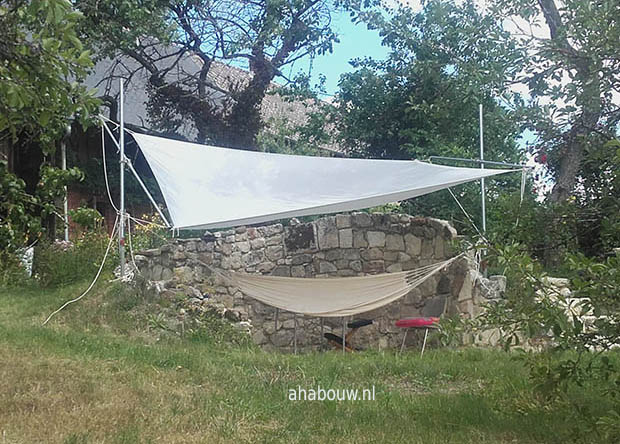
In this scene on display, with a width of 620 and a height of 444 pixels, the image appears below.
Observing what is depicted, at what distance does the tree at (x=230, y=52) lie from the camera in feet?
28.2

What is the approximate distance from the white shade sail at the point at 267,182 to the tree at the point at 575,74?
1867 millimetres

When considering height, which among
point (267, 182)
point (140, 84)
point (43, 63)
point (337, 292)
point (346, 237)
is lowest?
point (337, 292)

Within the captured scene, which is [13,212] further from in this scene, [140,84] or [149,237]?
[140,84]

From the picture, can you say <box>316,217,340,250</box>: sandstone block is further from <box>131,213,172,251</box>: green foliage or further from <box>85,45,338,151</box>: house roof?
<box>85,45,338,151</box>: house roof

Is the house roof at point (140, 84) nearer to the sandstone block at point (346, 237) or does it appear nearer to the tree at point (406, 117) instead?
the tree at point (406, 117)

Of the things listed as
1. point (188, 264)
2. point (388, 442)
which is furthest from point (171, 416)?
point (188, 264)

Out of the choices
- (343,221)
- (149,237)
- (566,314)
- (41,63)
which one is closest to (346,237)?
(343,221)

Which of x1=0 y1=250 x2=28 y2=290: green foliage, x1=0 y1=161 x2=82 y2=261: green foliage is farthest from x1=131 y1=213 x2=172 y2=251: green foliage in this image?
x1=0 y1=161 x2=82 y2=261: green foliage

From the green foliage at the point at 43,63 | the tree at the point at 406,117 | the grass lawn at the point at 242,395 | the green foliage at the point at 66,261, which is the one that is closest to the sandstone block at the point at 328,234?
the grass lawn at the point at 242,395

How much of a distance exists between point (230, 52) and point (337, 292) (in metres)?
5.13

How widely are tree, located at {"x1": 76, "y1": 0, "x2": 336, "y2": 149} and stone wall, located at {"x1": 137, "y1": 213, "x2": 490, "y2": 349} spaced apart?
3.57 m

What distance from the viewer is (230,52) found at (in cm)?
866

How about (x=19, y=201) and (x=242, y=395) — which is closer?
(x=19, y=201)

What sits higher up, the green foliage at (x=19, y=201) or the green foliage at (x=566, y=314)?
the green foliage at (x=19, y=201)
